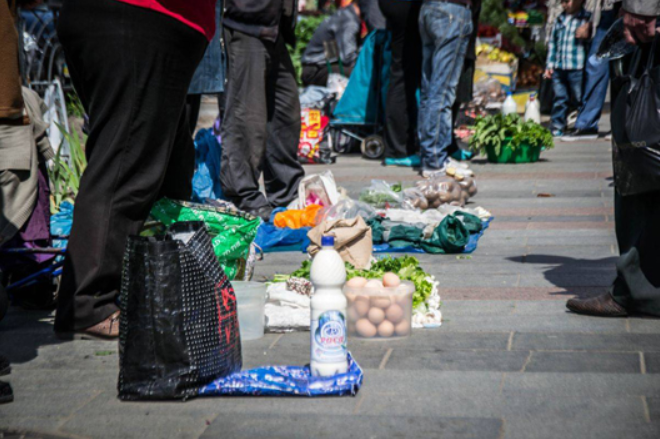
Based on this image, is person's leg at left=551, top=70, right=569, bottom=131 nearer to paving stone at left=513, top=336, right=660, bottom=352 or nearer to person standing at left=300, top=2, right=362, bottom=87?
person standing at left=300, top=2, right=362, bottom=87

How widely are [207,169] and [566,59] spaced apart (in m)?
5.85

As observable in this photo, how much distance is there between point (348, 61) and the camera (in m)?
12.3

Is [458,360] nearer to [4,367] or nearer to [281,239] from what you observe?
[4,367]

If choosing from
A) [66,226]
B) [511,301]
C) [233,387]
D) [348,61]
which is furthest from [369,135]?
[233,387]

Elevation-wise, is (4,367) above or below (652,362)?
below

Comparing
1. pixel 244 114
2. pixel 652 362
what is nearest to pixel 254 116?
pixel 244 114

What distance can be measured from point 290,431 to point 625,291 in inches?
80.7

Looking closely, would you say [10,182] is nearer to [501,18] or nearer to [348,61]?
[348,61]

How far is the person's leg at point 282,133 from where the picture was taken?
6.92 meters

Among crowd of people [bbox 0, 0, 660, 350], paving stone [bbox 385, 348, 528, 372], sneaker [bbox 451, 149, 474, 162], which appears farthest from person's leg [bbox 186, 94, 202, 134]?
sneaker [bbox 451, 149, 474, 162]

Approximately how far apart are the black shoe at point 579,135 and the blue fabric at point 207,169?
5.32 metres

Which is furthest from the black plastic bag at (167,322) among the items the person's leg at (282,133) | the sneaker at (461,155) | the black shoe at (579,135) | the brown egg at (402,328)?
the black shoe at (579,135)

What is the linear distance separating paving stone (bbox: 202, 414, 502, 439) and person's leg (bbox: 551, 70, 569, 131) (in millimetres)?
9159

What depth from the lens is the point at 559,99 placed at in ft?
37.1
